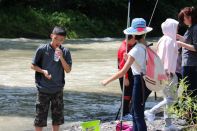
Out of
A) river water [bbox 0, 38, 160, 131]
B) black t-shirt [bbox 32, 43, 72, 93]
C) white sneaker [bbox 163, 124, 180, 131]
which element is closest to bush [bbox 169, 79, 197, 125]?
white sneaker [bbox 163, 124, 180, 131]

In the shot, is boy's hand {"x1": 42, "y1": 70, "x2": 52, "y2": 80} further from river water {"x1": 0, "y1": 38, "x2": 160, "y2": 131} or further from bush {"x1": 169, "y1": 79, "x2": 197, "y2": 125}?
river water {"x1": 0, "y1": 38, "x2": 160, "y2": 131}

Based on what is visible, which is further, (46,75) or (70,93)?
(70,93)

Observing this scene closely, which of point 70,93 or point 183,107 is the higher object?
point 183,107

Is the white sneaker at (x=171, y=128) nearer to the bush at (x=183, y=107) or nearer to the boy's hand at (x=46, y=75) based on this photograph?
the bush at (x=183, y=107)

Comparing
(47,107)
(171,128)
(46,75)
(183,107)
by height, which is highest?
(46,75)

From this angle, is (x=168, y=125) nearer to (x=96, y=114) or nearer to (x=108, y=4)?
(x=96, y=114)

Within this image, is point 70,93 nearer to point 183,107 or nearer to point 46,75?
point 46,75

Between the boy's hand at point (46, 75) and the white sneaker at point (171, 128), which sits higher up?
the boy's hand at point (46, 75)

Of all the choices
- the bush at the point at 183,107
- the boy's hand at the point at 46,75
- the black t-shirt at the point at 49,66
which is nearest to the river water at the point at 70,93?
the black t-shirt at the point at 49,66

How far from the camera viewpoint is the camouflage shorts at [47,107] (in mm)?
6586

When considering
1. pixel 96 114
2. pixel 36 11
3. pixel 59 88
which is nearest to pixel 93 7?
pixel 36 11

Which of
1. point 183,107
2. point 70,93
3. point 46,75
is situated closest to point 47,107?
point 46,75

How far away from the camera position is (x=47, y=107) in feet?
21.9

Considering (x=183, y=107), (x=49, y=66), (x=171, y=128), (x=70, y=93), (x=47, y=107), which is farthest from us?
(x=70, y=93)
